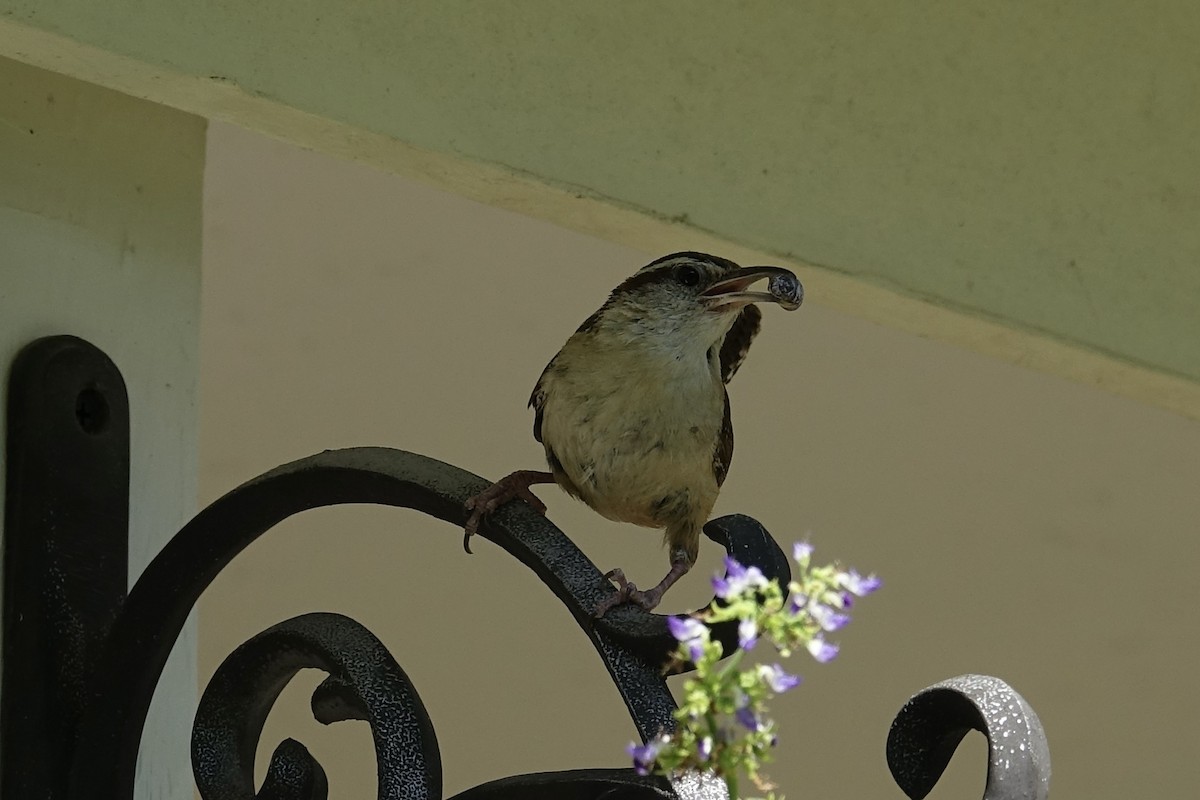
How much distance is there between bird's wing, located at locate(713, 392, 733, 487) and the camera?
2.52 meters

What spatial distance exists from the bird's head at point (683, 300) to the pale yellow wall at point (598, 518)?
77 centimetres

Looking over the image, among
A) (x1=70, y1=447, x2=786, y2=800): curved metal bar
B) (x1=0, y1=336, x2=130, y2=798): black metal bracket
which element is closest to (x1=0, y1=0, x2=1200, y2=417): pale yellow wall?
(x1=0, y1=336, x2=130, y2=798): black metal bracket

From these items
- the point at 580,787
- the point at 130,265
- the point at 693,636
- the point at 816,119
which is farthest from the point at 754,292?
the point at 693,636

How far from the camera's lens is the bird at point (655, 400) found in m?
2.38

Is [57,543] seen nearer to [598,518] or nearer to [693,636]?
[693,636]

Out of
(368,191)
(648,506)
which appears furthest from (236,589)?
(648,506)

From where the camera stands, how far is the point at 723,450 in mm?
2564

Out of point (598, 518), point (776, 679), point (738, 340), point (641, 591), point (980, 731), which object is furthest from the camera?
point (598, 518)

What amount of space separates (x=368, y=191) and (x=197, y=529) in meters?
1.65

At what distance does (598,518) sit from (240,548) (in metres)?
1.64

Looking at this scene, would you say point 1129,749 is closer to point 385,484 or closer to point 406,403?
point 406,403

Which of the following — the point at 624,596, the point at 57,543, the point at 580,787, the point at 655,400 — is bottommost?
the point at 580,787

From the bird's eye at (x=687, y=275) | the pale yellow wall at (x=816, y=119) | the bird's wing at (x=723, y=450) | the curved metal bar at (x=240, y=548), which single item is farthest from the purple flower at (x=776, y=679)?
Answer: the bird's eye at (x=687, y=275)

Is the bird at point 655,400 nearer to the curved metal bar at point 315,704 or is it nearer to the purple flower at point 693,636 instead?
the curved metal bar at point 315,704
